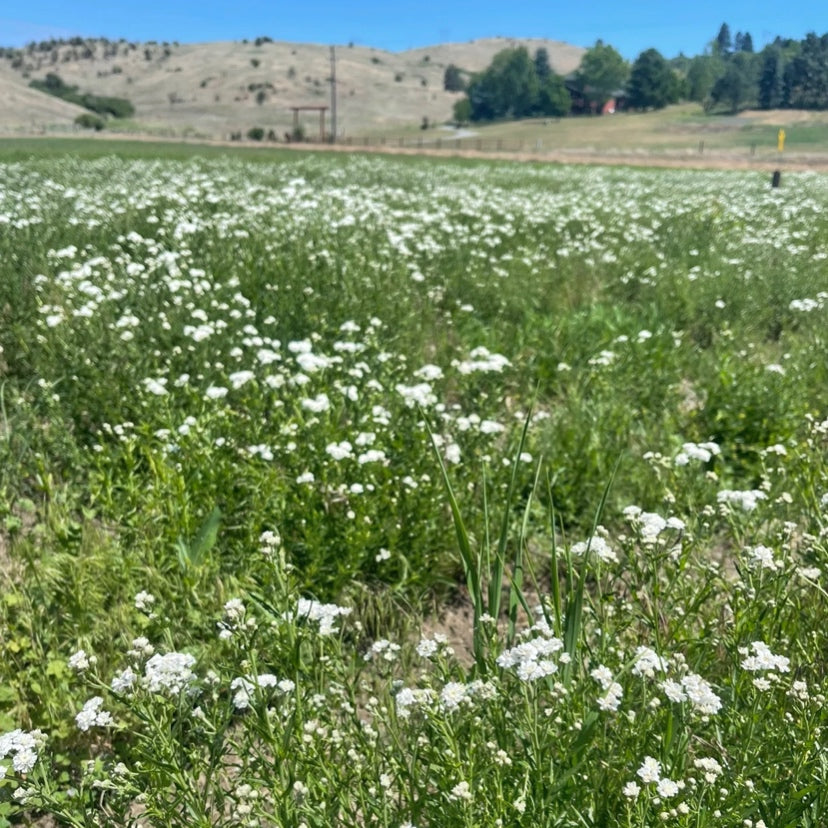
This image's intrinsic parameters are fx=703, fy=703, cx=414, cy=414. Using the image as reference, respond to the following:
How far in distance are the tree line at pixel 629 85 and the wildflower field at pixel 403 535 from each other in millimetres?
148927

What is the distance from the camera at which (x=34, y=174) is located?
52.5 feet

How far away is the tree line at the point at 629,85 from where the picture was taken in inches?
5290

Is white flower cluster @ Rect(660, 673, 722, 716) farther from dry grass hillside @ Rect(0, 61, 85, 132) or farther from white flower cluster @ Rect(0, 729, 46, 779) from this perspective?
dry grass hillside @ Rect(0, 61, 85, 132)

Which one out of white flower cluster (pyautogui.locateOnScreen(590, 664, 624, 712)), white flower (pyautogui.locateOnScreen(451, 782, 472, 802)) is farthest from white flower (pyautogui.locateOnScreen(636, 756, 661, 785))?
white flower (pyautogui.locateOnScreen(451, 782, 472, 802))

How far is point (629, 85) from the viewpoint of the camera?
14812 centimetres

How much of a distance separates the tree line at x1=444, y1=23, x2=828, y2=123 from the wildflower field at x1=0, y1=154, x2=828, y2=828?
5863 inches

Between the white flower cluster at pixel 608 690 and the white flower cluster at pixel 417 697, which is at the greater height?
the white flower cluster at pixel 608 690

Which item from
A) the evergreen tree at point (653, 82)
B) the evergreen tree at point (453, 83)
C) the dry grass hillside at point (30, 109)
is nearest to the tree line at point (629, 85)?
the evergreen tree at point (653, 82)

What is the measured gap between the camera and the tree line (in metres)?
134

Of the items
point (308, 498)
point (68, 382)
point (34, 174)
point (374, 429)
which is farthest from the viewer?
point (34, 174)

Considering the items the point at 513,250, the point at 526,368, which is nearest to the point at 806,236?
the point at 513,250

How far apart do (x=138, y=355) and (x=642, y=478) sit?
11.6 ft

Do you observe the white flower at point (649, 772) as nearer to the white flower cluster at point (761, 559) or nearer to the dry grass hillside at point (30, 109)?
the white flower cluster at point (761, 559)

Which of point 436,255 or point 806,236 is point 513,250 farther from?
point 806,236
